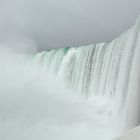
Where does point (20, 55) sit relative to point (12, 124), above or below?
above

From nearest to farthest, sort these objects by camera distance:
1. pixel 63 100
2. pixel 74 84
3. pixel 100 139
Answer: pixel 100 139
pixel 74 84
pixel 63 100

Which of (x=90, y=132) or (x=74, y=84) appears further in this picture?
(x=74, y=84)

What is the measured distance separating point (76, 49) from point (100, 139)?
12.1 m

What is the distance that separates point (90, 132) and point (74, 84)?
6369mm

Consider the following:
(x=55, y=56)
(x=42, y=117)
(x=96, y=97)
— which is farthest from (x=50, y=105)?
(x=96, y=97)

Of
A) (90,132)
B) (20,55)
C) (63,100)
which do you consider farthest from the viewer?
(20,55)

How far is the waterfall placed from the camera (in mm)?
25484

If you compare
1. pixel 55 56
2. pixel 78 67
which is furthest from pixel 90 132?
pixel 55 56

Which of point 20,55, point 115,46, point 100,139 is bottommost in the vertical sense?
point 100,139

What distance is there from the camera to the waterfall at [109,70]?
25.5m

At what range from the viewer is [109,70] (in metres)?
29.8

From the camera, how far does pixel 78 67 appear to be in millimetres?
35156

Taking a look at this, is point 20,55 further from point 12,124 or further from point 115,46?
point 115,46

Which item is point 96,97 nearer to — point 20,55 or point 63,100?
point 63,100
